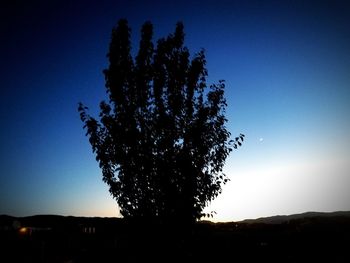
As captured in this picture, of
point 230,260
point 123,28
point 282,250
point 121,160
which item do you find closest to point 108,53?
point 123,28

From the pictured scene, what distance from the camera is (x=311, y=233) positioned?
20.9 meters

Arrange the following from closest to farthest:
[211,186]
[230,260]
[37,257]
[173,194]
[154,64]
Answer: [173,194], [211,186], [154,64], [37,257], [230,260]

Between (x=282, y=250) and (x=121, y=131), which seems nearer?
(x=121, y=131)

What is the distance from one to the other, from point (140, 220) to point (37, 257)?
10.0 m

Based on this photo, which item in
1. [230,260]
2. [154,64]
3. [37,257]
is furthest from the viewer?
[230,260]

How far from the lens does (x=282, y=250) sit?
65.7 feet

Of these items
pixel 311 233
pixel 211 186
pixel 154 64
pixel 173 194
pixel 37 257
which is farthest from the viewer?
pixel 311 233

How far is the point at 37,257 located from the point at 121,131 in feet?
36.9

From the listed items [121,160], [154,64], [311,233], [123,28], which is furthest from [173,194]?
[311,233]

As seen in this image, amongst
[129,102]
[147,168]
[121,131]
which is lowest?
[147,168]

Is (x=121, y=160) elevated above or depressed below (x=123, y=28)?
below

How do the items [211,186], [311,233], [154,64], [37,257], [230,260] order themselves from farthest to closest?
[311,233]
[230,260]
[37,257]
[154,64]
[211,186]

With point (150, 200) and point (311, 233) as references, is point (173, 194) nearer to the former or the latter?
point (150, 200)

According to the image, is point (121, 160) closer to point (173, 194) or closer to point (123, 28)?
point (173, 194)
